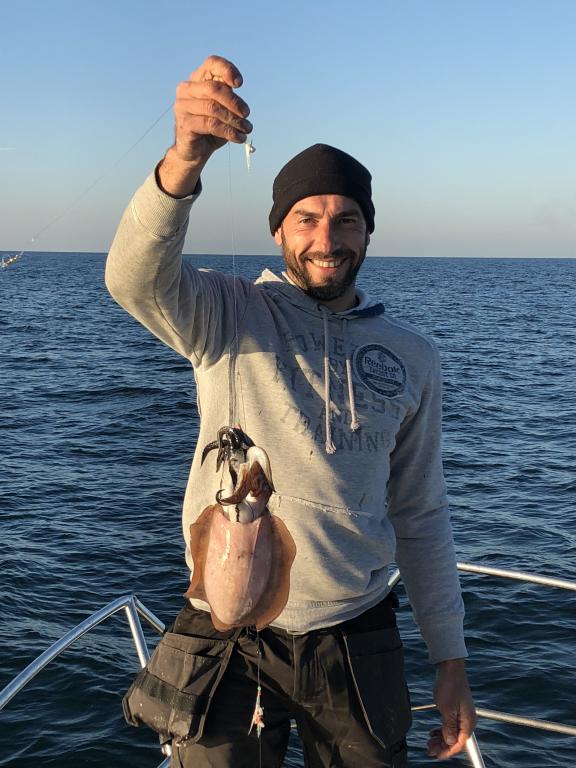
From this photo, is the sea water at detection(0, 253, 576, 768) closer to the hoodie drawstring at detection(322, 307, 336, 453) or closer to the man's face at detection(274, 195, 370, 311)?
the hoodie drawstring at detection(322, 307, 336, 453)

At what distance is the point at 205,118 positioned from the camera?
7.77 ft

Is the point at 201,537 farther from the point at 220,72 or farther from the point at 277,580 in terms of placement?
the point at 220,72

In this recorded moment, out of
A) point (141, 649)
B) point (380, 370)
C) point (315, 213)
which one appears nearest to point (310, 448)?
point (380, 370)

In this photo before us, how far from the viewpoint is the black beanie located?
126 inches

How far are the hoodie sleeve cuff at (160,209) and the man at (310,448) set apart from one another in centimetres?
7

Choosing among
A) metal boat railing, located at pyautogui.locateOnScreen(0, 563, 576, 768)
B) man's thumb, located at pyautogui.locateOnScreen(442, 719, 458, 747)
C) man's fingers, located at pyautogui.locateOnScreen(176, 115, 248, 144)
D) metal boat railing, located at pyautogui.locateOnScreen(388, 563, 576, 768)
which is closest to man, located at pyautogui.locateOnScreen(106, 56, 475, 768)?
man's thumb, located at pyautogui.locateOnScreen(442, 719, 458, 747)

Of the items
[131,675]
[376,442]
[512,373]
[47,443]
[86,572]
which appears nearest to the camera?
[376,442]

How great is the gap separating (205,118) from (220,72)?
5.7 inches

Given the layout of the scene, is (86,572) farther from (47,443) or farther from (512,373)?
(512,373)

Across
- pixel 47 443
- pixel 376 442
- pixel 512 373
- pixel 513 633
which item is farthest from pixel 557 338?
pixel 376 442

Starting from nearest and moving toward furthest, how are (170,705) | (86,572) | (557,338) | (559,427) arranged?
(170,705) → (86,572) → (559,427) → (557,338)

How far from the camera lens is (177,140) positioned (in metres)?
2.48

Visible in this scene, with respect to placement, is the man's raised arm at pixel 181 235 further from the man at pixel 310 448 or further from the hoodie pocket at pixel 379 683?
the hoodie pocket at pixel 379 683

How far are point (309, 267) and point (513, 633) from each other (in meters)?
7.63
